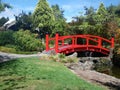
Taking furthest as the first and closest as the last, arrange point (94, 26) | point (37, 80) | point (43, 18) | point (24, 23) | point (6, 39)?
point (24, 23) → point (43, 18) → point (94, 26) → point (6, 39) → point (37, 80)

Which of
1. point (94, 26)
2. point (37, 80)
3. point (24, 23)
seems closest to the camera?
point (37, 80)

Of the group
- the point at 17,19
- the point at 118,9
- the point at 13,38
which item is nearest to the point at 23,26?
the point at 17,19

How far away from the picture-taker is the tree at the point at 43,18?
2162 inches

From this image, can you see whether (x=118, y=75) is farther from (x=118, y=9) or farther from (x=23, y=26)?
(x=23, y=26)

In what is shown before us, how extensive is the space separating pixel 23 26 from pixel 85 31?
30814mm

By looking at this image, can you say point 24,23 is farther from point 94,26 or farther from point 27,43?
point 27,43

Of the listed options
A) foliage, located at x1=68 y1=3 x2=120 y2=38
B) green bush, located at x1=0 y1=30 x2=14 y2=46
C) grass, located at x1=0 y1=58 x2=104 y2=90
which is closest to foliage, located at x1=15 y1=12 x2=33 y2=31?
foliage, located at x1=68 y1=3 x2=120 y2=38

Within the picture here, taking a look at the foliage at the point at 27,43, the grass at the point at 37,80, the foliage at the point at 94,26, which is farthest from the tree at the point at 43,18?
the grass at the point at 37,80

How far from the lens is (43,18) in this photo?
5631 cm

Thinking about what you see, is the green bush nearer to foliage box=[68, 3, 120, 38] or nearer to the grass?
foliage box=[68, 3, 120, 38]

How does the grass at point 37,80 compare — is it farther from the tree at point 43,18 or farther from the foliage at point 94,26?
the tree at point 43,18

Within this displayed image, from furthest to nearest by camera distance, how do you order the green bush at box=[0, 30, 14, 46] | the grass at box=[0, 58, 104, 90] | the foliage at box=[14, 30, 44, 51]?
the green bush at box=[0, 30, 14, 46], the foliage at box=[14, 30, 44, 51], the grass at box=[0, 58, 104, 90]

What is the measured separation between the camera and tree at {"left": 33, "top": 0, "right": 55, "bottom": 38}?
54.9 m

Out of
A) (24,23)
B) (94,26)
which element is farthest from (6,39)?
(24,23)
